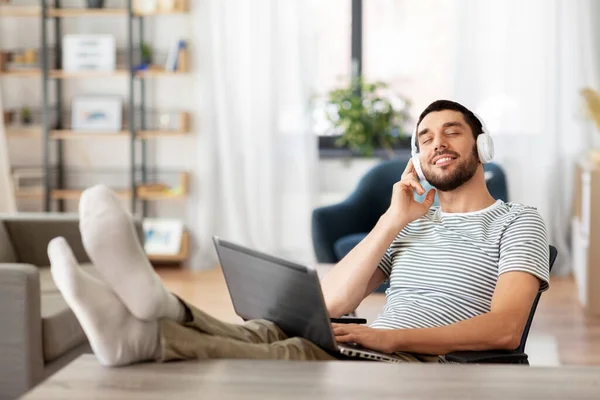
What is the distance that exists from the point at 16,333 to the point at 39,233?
1.12m

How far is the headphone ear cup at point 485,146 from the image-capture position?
2447mm


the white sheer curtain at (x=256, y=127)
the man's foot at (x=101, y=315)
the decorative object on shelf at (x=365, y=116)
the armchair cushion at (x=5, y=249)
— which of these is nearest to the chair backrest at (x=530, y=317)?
the man's foot at (x=101, y=315)

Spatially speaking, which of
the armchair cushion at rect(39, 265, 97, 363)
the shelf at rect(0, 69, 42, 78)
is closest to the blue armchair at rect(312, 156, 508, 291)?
the armchair cushion at rect(39, 265, 97, 363)

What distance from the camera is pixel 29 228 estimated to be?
4.20 metres

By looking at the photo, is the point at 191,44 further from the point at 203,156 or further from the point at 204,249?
the point at 204,249

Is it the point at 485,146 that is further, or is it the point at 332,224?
the point at 332,224

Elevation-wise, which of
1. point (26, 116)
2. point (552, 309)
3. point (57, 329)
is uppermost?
point (26, 116)

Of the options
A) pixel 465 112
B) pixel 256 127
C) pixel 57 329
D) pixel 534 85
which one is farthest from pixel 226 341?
pixel 534 85

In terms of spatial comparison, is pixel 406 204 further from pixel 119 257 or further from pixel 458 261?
pixel 119 257

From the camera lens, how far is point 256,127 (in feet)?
21.0

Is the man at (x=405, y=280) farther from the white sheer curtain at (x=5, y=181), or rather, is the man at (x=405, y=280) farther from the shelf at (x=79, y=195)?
the white sheer curtain at (x=5, y=181)

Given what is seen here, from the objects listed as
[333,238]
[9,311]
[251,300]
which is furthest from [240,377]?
[333,238]

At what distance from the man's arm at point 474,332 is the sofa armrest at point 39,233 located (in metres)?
2.22

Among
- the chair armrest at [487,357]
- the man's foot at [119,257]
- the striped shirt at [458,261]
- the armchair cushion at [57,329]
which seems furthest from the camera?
the armchair cushion at [57,329]
